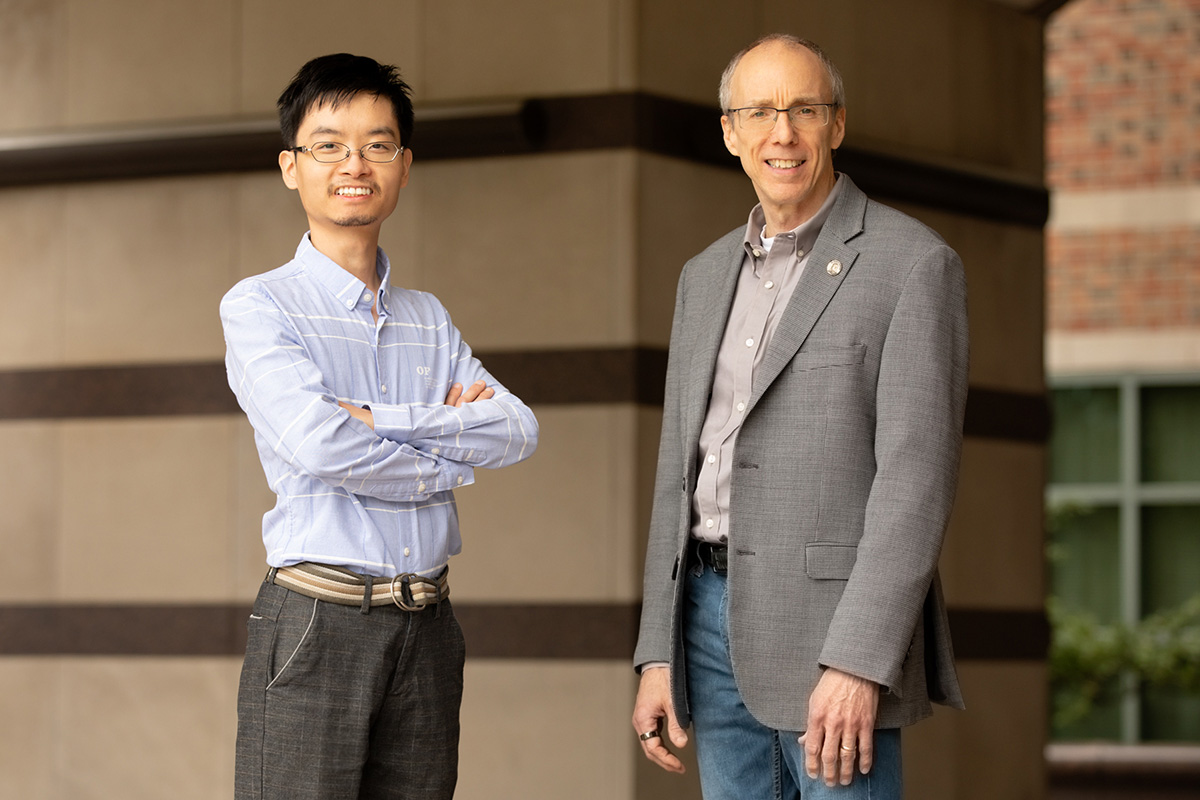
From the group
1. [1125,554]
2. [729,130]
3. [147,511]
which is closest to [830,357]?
[729,130]

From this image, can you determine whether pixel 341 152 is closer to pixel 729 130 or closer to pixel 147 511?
pixel 729 130

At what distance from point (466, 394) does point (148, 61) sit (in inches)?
125

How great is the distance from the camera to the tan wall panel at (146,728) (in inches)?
183

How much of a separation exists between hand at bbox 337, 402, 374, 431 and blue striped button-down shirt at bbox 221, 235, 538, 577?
0.04ft

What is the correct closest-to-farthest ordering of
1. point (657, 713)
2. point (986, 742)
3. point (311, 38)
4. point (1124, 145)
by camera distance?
point (657, 713)
point (311, 38)
point (986, 742)
point (1124, 145)

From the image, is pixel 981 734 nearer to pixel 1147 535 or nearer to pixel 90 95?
pixel 90 95

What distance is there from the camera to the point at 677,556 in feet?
7.31

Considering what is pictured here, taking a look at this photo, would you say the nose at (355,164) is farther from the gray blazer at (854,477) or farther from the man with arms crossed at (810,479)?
the gray blazer at (854,477)

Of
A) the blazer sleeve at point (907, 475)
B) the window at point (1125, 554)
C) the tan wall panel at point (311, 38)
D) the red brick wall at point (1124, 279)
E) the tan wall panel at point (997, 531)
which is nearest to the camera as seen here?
the blazer sleeve at point (907, 475)

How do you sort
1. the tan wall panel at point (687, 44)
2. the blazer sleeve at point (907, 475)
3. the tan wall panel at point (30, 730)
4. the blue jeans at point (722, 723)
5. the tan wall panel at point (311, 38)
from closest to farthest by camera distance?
the blazer sleeve at point (907, 475) < the blue jeans at point (722, 723) < the tan wall panel at point (687, 44) < the tan wall panel at point (311, 38) < the tan wall panel at point (30, 730)

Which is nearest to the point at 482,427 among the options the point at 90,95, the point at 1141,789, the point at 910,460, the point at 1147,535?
the point at 910,460

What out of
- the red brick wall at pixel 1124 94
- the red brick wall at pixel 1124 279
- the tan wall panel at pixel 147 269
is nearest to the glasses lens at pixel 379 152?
the tan wall panel at pixel 147 269

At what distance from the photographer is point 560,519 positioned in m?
4.34

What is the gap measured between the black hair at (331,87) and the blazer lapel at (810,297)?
2.33ft
